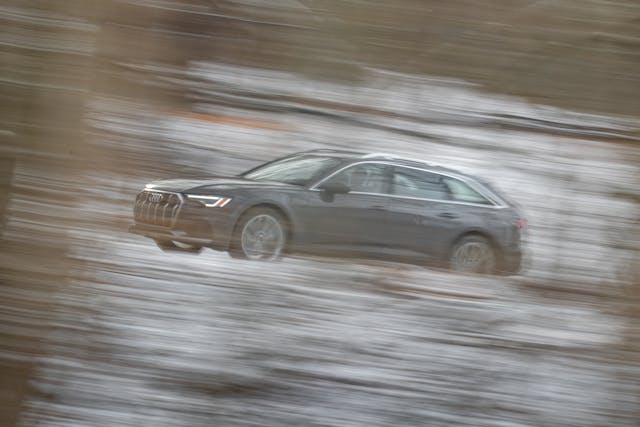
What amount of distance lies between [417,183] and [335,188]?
7.5 inches

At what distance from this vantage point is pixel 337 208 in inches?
55.4

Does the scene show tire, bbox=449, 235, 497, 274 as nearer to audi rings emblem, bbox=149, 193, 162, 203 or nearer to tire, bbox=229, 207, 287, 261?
tire, bbox=229, 207, 287, 261

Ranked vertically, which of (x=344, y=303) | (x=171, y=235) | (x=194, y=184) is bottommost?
(x=344, y=303)

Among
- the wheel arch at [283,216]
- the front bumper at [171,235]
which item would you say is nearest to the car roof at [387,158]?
the wheel arch at [283,216]

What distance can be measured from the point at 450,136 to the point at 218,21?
523 mm

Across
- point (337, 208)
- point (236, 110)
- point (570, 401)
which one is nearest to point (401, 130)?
point (337, 208)

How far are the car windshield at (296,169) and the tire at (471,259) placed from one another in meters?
0.31

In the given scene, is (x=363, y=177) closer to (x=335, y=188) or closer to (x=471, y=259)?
(x=335, y=188)

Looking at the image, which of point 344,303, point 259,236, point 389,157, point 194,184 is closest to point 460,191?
point 389,157

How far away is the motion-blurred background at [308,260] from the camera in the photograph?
1352 mm

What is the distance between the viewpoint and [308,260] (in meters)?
1.36

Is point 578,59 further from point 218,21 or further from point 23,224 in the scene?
point 23,224

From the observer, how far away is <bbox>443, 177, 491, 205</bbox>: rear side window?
1.44m

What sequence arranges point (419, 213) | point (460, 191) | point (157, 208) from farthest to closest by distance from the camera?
point (460, 191) < point (419, 213) < point (157, 208)
